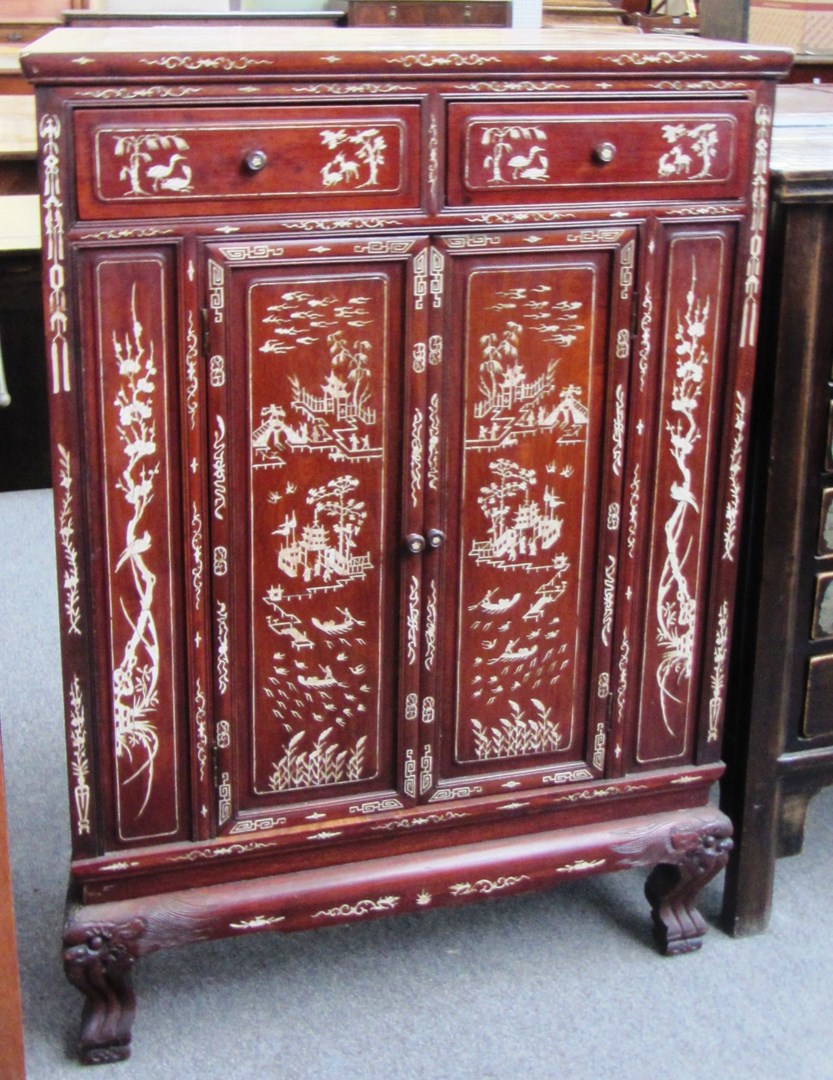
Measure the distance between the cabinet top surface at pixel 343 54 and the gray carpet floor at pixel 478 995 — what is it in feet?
4.10

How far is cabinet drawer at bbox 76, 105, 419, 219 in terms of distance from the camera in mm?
1535

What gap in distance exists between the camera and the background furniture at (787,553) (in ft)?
6.20

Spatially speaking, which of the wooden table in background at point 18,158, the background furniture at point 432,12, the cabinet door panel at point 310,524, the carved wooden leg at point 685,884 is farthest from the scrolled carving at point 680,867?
the background furniture at point 432,12

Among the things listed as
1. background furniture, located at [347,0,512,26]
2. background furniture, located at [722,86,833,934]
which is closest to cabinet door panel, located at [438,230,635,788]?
background furniture, located at [722,86,833,934]

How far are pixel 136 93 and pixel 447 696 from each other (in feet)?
2.85

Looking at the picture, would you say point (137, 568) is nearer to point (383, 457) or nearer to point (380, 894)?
point (383, 457)

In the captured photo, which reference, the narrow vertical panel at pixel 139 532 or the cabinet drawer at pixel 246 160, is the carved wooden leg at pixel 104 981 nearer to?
the narrow vertical panel at pixel 139 532

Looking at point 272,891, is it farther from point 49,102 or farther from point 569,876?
point 49,102

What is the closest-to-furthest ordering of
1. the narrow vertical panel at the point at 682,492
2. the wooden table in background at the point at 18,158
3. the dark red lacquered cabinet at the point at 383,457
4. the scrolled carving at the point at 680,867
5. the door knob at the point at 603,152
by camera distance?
the dark red lacquered cabinet at the point at 383,457 → the door knob at the point at 603,152 → the narrow vertical panel at the point at 682,492 → the scrolled carving at the point at 680,867 → the wooden table in background at the point at 18,158

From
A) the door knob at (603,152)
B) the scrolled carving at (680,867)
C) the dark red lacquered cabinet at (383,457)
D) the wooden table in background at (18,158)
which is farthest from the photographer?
the wooden table in background at (18,158)

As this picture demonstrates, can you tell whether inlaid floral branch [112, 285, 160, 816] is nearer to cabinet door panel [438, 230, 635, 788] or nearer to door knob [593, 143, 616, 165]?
cabinet door panel [438, 230, 635, 788]

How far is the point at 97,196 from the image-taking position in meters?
1.54

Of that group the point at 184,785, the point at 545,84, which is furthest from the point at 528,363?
the point at 184,785

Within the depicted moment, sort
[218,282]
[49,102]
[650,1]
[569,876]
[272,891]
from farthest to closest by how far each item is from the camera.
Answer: [650,1] < [569,876] < [272,891] < [218,282] < [49,102]
